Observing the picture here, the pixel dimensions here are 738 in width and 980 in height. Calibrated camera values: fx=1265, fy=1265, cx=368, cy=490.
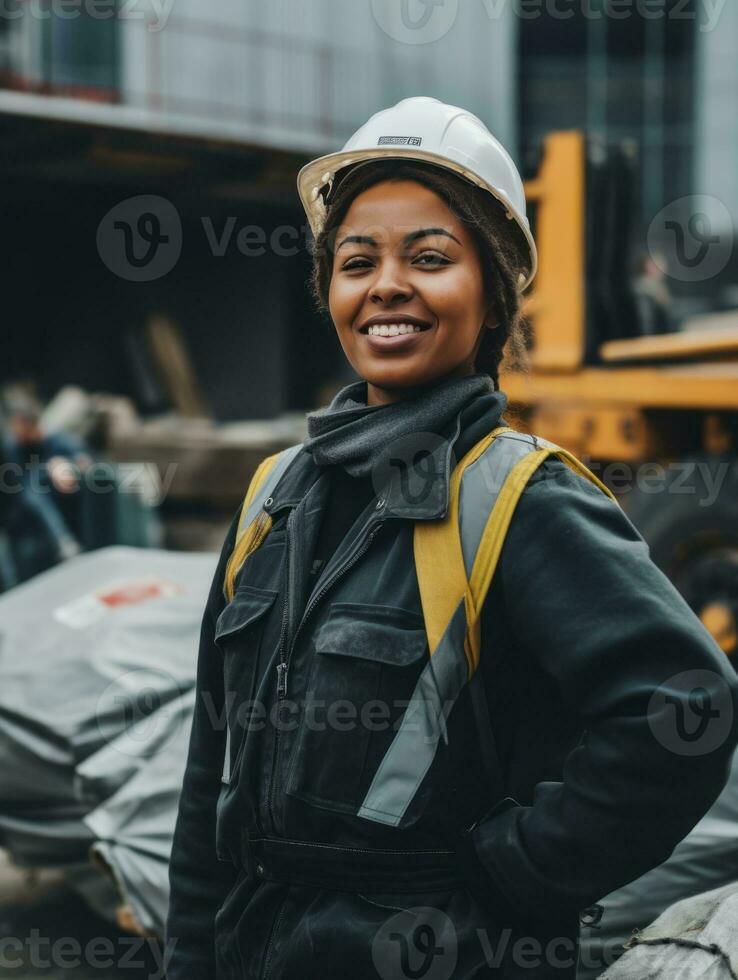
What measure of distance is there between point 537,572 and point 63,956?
2.96 metres

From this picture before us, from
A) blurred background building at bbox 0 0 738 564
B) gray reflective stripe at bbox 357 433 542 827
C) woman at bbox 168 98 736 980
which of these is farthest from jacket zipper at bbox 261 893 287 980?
blurred background building at bbox 0 0 738 564

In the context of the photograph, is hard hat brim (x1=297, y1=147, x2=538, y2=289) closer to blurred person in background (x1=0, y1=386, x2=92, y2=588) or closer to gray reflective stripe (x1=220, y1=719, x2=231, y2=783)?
gray reflective stripe (x1=220, y1=719, x2=231, y2=783)

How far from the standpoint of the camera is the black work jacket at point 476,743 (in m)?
1.56

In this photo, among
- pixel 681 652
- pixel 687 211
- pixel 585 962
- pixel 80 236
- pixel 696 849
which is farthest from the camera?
pixel 687 211

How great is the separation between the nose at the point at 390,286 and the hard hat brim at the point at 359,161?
0.16 meters

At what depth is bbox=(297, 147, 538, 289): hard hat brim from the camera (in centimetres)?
→ 183

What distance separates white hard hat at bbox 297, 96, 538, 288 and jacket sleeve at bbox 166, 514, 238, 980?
62 centimetres

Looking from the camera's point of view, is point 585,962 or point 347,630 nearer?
point 347,630

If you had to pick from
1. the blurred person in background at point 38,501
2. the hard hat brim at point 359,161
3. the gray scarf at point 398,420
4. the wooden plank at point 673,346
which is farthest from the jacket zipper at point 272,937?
the blurred person in background at point 38,501

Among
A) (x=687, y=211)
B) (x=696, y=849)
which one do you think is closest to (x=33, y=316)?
(x=687, y=211)

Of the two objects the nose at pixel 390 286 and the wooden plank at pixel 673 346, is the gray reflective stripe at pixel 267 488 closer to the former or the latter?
the nose at pixel 390 286

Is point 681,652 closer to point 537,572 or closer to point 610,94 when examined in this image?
point 537,572

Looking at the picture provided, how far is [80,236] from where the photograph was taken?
1905cm

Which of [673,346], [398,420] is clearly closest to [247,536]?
[398,420]
